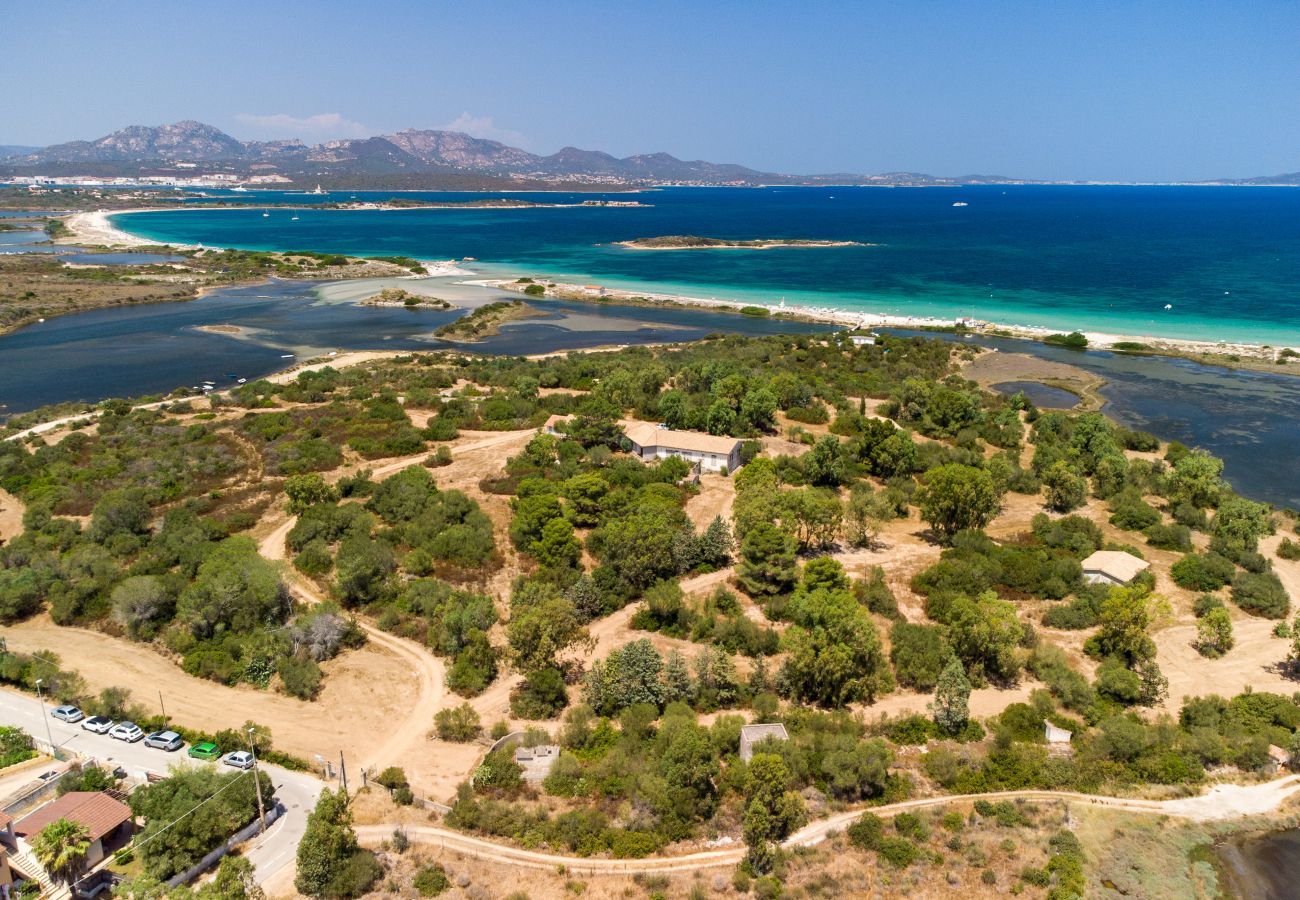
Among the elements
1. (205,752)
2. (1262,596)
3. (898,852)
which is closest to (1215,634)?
(1262,596)

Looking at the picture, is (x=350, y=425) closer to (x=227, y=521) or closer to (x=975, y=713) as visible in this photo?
(x=227, y=521)

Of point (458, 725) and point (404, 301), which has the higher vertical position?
point (404, 301)

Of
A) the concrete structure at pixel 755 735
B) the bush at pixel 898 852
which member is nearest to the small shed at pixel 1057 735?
the bush at pixel 898 852

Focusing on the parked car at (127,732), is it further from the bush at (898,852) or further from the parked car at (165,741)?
the bush at (898,852)

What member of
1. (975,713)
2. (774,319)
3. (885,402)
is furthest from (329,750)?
(774,319)

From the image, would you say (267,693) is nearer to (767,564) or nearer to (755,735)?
(755,735)

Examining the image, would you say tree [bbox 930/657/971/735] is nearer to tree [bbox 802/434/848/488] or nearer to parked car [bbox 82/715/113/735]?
tree [bbox 802/434/848/488]

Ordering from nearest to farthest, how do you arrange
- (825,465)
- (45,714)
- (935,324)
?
(45,714)
(825,465)
(935,324)
